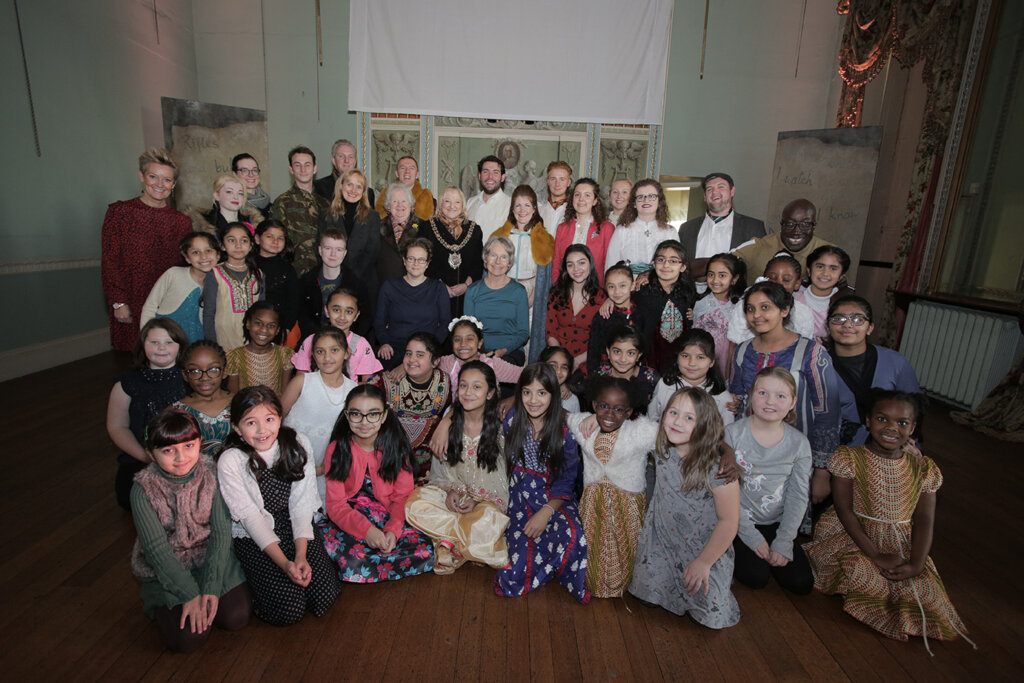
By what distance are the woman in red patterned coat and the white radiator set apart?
19.7 ft

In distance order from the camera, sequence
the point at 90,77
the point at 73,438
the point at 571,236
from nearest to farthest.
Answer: the point at 73,438 < the point at 571,236 < the point at 90,77

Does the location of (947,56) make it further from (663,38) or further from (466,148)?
(466,148)

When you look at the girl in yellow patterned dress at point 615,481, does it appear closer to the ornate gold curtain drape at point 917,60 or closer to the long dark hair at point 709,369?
the long dark hair at point 709,369

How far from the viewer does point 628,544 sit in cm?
205

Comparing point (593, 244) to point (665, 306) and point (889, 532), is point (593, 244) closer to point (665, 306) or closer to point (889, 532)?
point (665, 306)

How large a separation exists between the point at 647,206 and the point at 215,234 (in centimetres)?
279

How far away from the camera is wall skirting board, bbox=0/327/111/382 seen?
4164 millimetres

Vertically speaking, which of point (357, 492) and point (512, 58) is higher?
point (512, 58)

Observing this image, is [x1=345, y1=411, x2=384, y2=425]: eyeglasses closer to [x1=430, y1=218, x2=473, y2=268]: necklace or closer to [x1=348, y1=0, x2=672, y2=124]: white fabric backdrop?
[x1=430, y1=218, x2=473, y2=268]: necklace

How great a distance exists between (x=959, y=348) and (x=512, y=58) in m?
5.21

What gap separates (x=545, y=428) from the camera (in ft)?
7.26

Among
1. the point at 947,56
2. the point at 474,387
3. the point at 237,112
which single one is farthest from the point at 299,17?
the point at 947,56

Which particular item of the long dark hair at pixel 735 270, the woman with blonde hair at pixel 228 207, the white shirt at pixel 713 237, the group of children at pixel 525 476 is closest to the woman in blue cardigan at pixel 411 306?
the group of children at pixel 525 476

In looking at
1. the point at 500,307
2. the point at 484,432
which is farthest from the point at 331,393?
the point at 500,307
